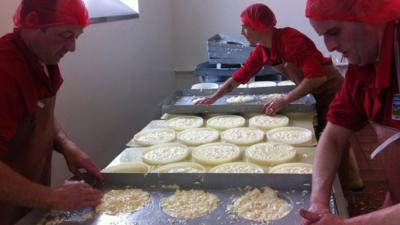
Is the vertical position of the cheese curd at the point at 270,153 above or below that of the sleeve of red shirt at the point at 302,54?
below

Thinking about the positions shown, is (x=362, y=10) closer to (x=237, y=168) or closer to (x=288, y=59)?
(x=237, y=168)

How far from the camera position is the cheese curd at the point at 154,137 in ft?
7.60

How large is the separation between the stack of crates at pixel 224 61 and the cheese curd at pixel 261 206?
2.34m

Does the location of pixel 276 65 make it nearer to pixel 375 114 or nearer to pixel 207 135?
pixel 207 135

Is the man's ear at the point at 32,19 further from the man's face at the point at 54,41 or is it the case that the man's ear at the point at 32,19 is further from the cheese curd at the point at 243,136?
the cheese curd at the point at 243,136

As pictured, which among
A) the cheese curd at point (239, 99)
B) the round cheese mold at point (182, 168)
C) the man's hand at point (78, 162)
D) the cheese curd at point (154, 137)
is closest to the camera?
the man's hand at point (78, 162)

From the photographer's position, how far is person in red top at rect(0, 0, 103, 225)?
52.2 inches

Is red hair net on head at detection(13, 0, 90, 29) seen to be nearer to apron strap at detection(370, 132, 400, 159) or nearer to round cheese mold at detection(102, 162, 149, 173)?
round cheese mold at detection(102, 162, 149, 173)

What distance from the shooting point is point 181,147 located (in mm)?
2209

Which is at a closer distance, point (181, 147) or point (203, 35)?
point (181, 147)

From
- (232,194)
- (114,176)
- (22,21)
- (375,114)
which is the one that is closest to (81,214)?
(114,176)

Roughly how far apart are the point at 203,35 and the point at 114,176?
10.9ft

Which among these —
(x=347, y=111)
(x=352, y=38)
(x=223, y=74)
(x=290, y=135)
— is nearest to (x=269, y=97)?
(x=290, y=135)

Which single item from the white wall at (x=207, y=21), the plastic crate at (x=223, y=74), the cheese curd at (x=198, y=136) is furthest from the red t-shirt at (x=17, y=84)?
the white wall at (x=207, y=21)
